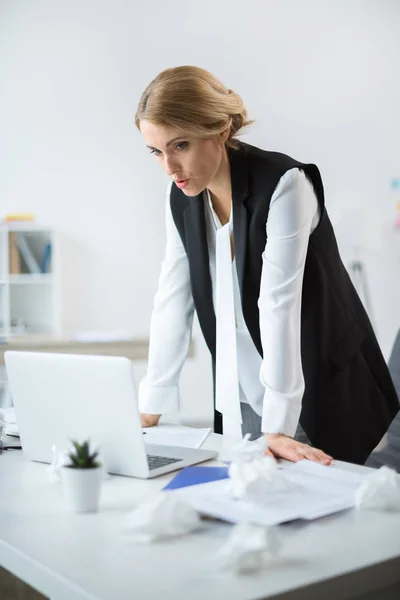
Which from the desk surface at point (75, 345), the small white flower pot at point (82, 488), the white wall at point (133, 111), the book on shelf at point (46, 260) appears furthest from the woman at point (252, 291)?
the white wall at point (133, 111)

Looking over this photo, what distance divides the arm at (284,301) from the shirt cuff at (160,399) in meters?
0.32

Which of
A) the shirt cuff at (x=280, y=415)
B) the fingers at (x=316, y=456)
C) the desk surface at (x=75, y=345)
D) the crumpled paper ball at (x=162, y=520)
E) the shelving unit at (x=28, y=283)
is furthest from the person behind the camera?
the shelving unit at (x=28, y=283)

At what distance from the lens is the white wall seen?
5.00 metres

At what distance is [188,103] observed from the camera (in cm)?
162

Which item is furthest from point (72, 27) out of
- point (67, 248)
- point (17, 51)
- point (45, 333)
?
point (45, 333)

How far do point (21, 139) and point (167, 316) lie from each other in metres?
3.44

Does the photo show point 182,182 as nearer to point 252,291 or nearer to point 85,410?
point 252,291

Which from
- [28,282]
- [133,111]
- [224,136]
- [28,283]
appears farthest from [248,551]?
[133,111]

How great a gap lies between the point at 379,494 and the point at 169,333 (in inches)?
35.4

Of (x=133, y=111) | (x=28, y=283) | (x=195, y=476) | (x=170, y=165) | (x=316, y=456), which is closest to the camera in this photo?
(x=195, y=476)

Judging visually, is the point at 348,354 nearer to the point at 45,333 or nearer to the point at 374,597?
the point at 374,597

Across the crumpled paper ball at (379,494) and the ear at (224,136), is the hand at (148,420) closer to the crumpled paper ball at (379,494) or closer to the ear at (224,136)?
the ear at (224,136)

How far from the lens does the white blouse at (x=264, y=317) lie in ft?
5.14

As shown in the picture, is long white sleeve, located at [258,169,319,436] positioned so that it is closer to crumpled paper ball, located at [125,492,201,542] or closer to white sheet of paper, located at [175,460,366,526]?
white sheet of paper, located at [175,460,366,526]
